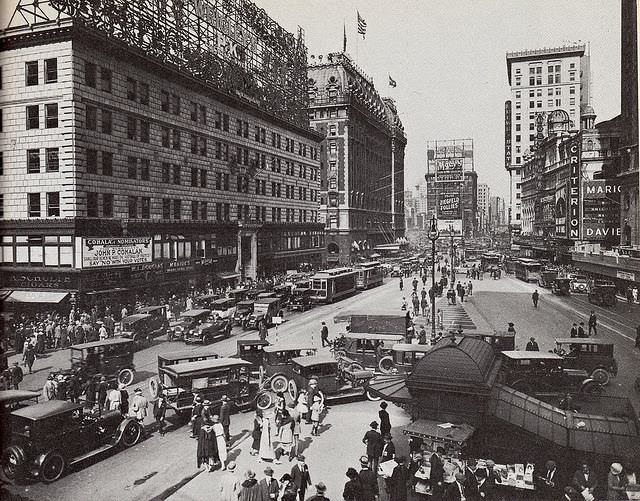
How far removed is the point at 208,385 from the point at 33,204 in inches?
802

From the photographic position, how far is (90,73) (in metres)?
32.1

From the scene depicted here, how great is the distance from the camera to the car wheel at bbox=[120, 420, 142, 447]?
15.0 m

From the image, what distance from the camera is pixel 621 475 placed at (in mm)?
10672

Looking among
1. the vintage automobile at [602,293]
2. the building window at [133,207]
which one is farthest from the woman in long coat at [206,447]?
the vintage automobile at [602,293]

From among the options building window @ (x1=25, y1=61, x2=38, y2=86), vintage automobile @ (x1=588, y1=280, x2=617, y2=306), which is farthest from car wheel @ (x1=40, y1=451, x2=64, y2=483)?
vintage automobile @ (x1=588, y1=280, x2=617, y2=306)

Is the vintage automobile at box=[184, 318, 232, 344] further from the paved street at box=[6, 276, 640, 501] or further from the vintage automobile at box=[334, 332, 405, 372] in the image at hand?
the vintage automobile at box=[334, 332, 405, 372]

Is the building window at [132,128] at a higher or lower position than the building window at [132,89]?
lower

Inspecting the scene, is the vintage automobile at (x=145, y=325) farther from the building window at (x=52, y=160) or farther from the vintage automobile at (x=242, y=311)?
the building window at (x=52, y=160)

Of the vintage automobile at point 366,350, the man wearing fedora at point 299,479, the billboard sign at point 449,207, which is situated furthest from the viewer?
the billboard sign at point 449,207

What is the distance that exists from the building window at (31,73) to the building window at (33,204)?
268 inches

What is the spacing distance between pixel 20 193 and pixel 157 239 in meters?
10.6

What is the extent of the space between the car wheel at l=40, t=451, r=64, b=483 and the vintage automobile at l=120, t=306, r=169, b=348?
14.1 metres

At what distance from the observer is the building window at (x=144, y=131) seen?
37.4 meters

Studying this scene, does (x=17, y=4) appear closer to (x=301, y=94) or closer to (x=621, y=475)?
(x=621, y=475)
